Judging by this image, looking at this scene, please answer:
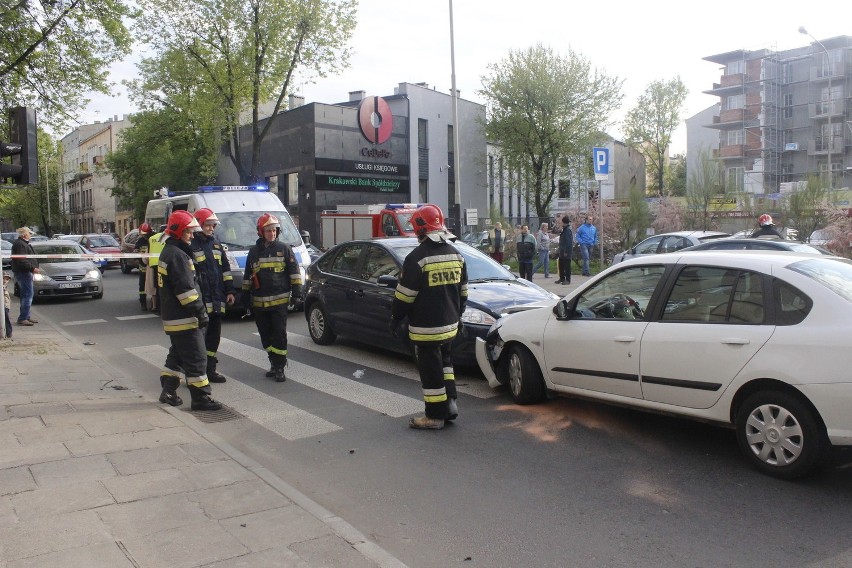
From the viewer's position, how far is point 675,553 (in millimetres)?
3840

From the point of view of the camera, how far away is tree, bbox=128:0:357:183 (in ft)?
91.9

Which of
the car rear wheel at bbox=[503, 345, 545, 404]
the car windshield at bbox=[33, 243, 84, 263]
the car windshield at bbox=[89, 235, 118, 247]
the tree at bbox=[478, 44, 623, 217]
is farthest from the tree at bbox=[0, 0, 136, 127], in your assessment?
the tree at bbox=[478, 44, 623, 217]

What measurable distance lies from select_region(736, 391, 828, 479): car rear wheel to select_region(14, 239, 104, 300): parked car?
1662 cm

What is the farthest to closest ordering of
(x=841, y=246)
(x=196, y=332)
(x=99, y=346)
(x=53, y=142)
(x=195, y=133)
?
(x=195, y=133)
(x=53, y=142)
(x=841, y=246)
(x=99, y=346)
(x=196, y=332)

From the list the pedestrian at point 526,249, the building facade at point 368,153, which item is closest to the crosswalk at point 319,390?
the pedestrian at point 526,249

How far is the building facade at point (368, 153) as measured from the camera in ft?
126

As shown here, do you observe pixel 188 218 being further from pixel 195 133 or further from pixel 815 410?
pixel 195 133

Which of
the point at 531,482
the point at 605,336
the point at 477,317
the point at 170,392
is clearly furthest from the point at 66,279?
the point at 531,482

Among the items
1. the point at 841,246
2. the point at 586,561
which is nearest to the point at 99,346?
the point at 586,561

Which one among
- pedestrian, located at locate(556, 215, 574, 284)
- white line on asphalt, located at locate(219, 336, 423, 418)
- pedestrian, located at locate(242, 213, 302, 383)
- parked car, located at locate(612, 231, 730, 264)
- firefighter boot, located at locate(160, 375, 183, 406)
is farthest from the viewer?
pedestrian, located at locate(556, 215, 574, 284)

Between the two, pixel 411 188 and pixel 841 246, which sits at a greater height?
pixel 411 188

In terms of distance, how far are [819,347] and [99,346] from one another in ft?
33.1

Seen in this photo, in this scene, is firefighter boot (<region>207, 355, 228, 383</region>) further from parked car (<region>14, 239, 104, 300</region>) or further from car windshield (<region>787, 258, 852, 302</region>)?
parked car (<region>14, 239, 104, 300</region>)

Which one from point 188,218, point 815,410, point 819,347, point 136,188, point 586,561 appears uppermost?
point 136,188
